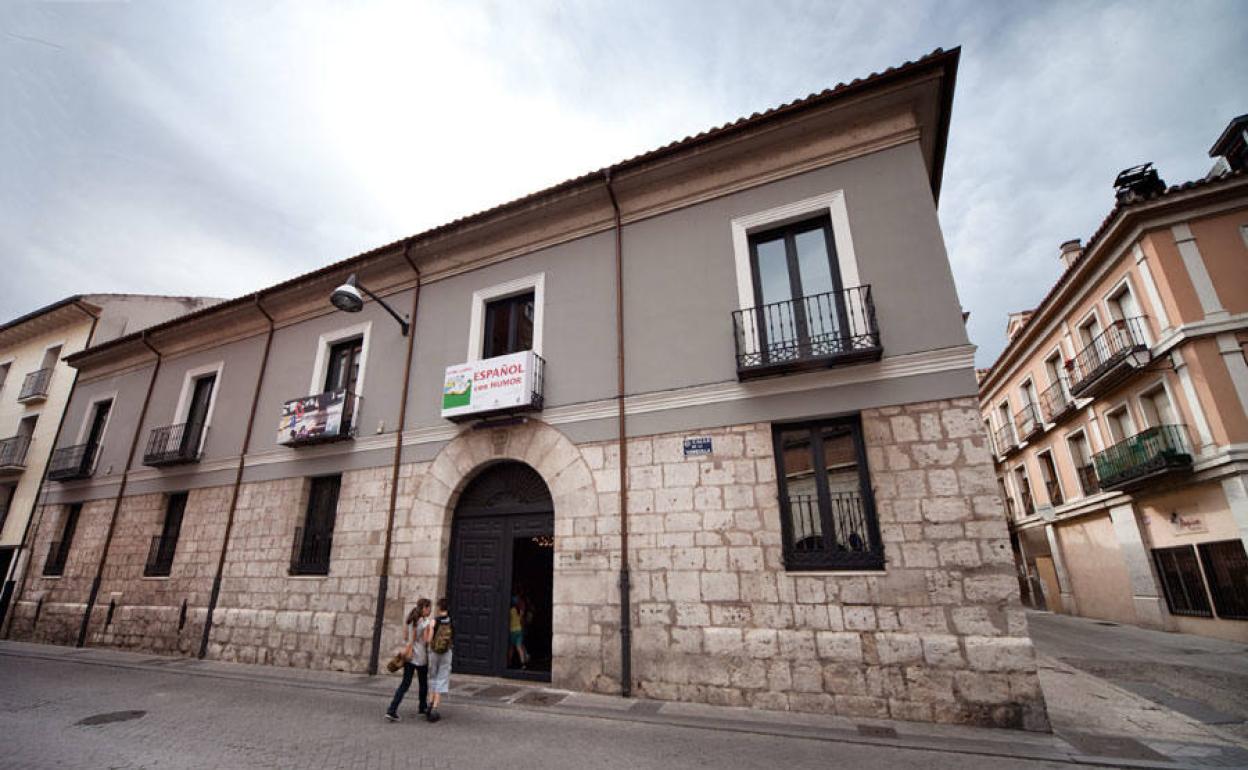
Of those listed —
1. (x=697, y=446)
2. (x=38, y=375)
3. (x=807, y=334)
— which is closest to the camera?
(x=807, y=334)

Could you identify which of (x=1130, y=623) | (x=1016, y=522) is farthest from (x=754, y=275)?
(x=1016, y=522)

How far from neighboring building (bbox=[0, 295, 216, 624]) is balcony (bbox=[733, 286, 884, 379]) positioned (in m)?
→ 19.0

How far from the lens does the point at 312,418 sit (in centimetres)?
995

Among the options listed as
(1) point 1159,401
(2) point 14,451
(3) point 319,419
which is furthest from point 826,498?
(2) point 14,451

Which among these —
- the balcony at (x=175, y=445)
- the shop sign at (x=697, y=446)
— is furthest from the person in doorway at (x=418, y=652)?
the balcony at (x=175, y=445)

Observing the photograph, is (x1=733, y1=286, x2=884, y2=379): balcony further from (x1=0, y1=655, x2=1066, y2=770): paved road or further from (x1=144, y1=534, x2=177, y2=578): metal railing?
(x1=144, y1=534, x2=177, y2=578): metal railing

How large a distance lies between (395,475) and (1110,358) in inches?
684

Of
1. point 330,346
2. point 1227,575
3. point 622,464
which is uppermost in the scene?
point 330,346

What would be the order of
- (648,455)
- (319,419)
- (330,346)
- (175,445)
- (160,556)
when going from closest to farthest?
(648,455) < (319,419) < (330,346) < (160,556) < (175,445)

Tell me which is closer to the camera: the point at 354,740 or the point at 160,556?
the point at 354,740

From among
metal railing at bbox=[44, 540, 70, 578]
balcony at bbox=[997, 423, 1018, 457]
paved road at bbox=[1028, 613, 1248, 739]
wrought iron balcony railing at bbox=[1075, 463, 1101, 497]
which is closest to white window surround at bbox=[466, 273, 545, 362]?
paved road at bbox=[1028, 613, 1248, 739]

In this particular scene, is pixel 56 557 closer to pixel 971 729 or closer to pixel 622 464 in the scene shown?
pixel 622 464

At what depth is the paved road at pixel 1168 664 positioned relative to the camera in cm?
605

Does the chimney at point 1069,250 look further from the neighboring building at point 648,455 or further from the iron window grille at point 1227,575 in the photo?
the neighboring building at point 648,455
